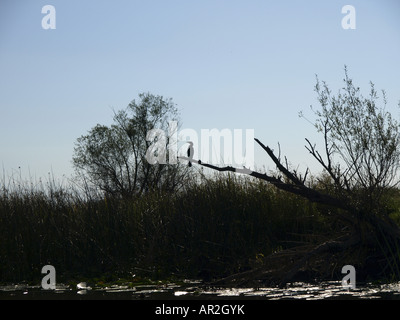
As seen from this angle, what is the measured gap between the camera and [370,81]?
11531 mm

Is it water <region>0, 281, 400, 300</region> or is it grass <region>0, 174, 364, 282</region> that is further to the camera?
grass <region>0, 174, 364, 282</region>

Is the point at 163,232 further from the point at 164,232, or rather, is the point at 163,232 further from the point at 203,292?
the point at 203,292

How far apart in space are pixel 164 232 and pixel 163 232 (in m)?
0.02

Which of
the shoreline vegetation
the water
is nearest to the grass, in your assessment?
the shoreline vegetation

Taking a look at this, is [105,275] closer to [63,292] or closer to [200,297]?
[63,292]

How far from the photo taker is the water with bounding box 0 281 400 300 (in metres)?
8.09

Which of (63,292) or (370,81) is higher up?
(370,81)

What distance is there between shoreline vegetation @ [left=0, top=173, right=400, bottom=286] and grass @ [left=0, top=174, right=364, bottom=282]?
2 centimetres

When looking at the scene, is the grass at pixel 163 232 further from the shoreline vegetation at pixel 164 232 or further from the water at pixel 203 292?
the water at pixel 203 292

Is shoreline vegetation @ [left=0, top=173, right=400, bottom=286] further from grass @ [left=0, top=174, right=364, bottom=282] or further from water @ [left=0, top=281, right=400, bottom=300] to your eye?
water @ [left=0, top=281, right=400, bottom=300]

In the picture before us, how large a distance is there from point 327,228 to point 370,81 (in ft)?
10.7
